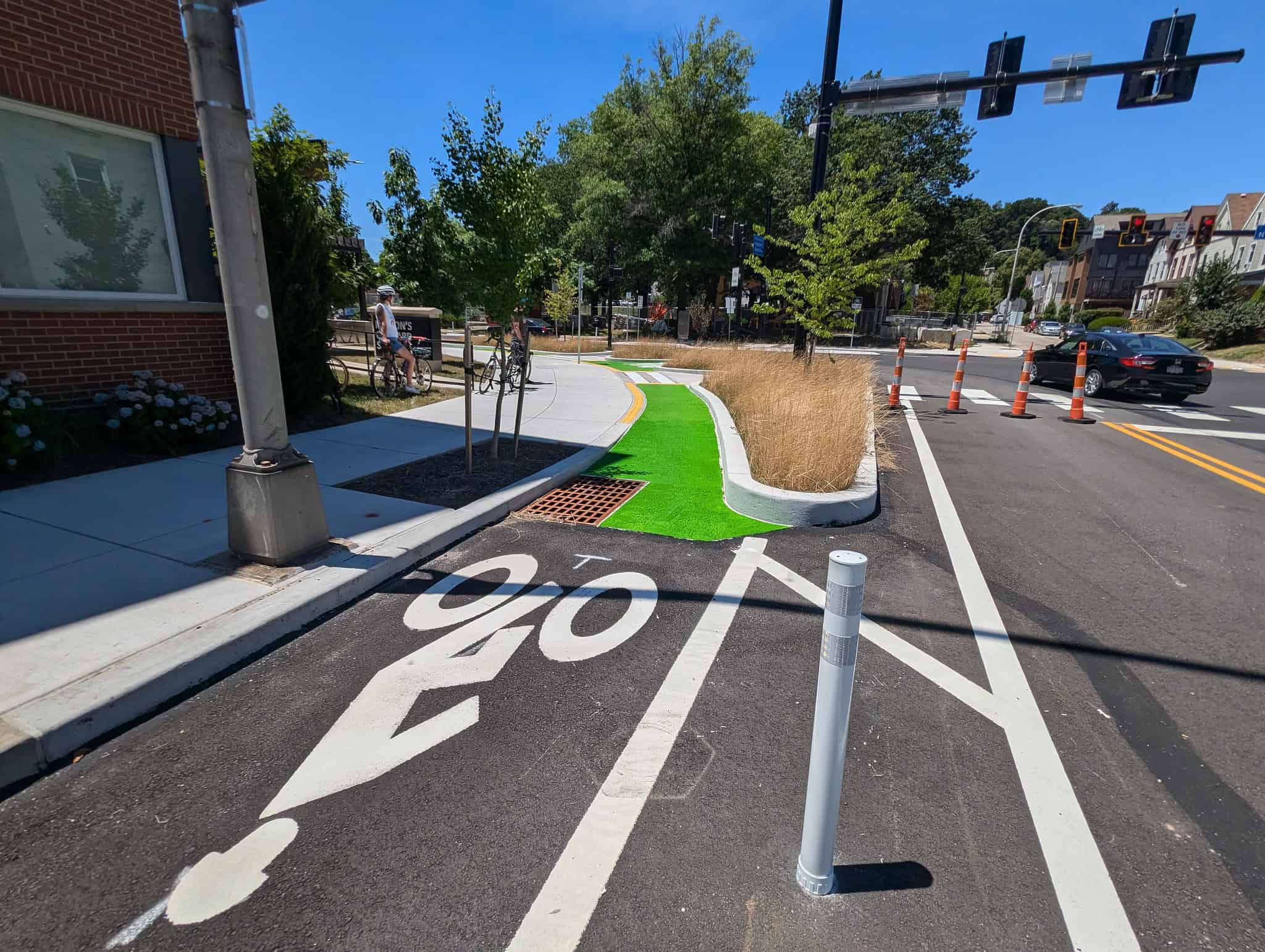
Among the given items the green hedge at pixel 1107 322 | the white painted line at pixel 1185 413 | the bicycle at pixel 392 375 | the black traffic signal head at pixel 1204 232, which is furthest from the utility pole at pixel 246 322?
the green hedge at pixel 1107 322

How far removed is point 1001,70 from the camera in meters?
12.7

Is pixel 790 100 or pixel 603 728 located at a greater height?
pixel 790 100

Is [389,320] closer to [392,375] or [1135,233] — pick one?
[392,375]

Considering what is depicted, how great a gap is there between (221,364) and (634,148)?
33.5 meters

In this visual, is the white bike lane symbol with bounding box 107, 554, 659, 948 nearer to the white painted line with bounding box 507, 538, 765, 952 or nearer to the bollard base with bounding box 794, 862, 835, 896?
the white painted line with bounding box 507, 538, 765, 952

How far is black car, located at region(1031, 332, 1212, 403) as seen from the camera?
45.5ft

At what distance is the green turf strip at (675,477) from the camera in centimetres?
550

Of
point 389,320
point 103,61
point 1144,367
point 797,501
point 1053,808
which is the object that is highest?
point 103,61

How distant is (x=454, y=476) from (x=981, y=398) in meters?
13.7

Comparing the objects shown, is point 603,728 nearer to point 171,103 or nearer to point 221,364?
point 221,364

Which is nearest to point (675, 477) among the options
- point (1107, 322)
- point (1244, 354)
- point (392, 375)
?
point (392, 375)

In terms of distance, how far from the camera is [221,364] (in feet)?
25.3

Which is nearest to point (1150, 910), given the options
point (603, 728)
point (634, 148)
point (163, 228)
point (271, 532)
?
point (603, 728)

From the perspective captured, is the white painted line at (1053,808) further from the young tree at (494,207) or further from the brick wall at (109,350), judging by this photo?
the brick wall at (109,350)
